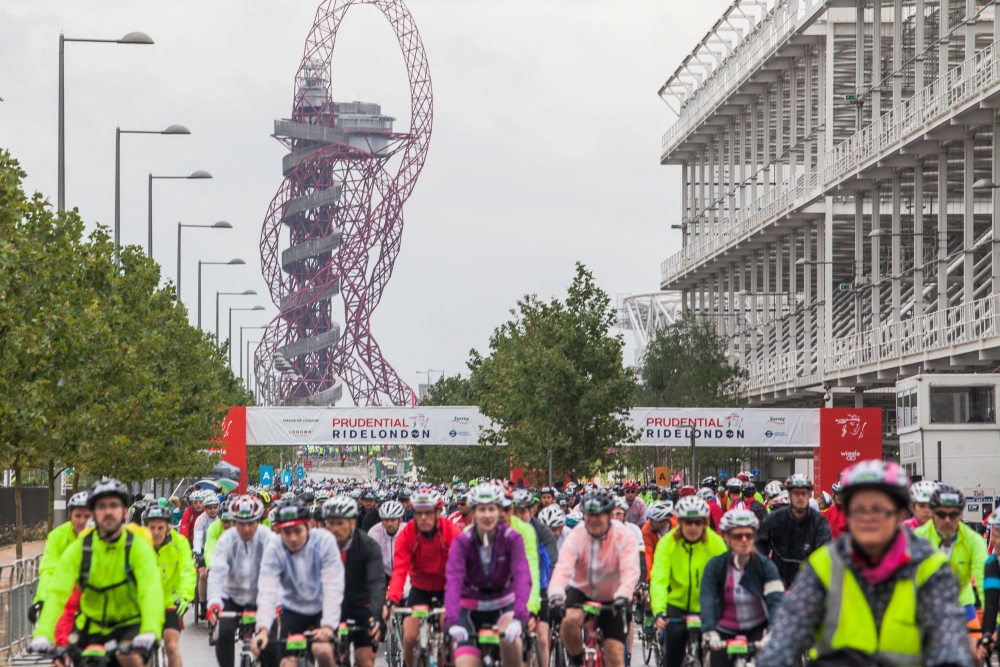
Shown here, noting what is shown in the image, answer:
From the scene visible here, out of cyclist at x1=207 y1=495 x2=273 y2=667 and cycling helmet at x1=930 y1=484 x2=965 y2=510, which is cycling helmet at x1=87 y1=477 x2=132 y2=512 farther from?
cycling helmet at x1=930 y1=484 x2=965 y2=510

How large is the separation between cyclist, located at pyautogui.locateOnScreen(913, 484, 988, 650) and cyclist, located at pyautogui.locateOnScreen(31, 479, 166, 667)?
5.44m

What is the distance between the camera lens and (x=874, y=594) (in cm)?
533

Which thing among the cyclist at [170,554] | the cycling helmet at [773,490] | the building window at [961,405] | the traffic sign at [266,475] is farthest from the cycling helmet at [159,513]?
the traffic sign at [266,475]

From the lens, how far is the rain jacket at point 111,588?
28.7 feet

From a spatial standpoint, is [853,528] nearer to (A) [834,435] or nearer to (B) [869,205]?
(A) [834,435]

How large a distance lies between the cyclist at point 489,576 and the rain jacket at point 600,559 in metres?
1.18

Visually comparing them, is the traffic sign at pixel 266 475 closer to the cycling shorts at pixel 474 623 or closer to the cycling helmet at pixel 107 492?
the cycling shorts at pixel 474 623

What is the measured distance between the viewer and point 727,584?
10.4 m

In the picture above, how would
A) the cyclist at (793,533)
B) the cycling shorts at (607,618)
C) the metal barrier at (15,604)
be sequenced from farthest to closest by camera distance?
the metal barrier at (15,604), the cyclist at (793,533), the cycling shorts at (607,618)

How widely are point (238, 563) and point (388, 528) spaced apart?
2.37 m

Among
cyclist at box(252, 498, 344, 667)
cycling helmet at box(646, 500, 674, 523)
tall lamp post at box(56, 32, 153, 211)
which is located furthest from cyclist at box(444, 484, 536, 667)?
tall lamp post at box(56, 32, 153, 211)

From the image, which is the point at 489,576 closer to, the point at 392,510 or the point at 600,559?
the point at 600,559

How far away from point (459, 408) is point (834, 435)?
43.0 ft

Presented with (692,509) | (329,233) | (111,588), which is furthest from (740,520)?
(329,233)
